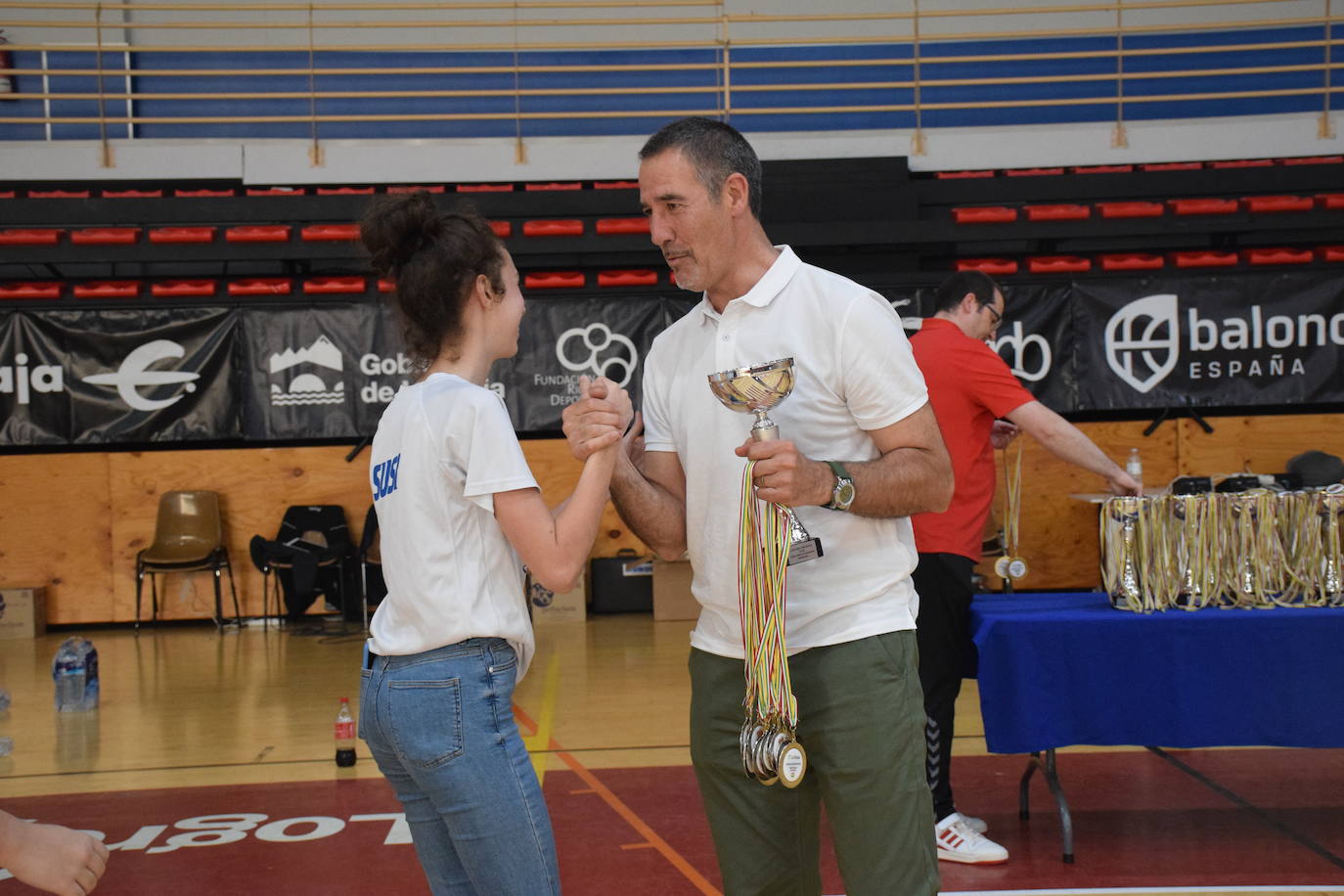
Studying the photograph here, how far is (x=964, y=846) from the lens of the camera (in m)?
3.85

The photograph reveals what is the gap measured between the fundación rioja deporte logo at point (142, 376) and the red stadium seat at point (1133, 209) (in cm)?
738

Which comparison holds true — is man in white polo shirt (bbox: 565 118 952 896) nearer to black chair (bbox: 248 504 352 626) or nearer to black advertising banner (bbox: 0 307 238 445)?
black chair (bbox: 248 504 352 626)

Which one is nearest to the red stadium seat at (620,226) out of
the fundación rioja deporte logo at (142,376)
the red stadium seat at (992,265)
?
the red stadium seat at (992,265)

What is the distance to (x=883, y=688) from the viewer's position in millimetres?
2094

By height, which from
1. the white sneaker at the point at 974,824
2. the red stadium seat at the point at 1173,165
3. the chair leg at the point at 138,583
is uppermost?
the red stadium seat at the point at 1173,165

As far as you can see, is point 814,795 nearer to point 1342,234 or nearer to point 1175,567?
point 1175,567

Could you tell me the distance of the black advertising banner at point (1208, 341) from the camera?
9.61 meters

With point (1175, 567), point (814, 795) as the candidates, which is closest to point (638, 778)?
point (1175, 567)

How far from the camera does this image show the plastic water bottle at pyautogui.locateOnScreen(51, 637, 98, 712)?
6531mm

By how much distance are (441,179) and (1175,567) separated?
25.7 ft

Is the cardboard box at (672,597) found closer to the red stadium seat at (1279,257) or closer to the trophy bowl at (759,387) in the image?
the red stadium seat at (1279,257)

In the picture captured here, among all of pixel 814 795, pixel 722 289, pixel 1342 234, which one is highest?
pixel 1342 234

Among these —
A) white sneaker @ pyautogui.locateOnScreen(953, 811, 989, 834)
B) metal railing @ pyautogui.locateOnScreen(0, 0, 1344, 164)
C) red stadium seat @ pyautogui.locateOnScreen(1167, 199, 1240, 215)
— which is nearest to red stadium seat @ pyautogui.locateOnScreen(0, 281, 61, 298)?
metal railing @ pyautogui.locateOnScreen(0, 0, 1344, 164)

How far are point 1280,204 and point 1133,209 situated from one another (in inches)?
45.1
